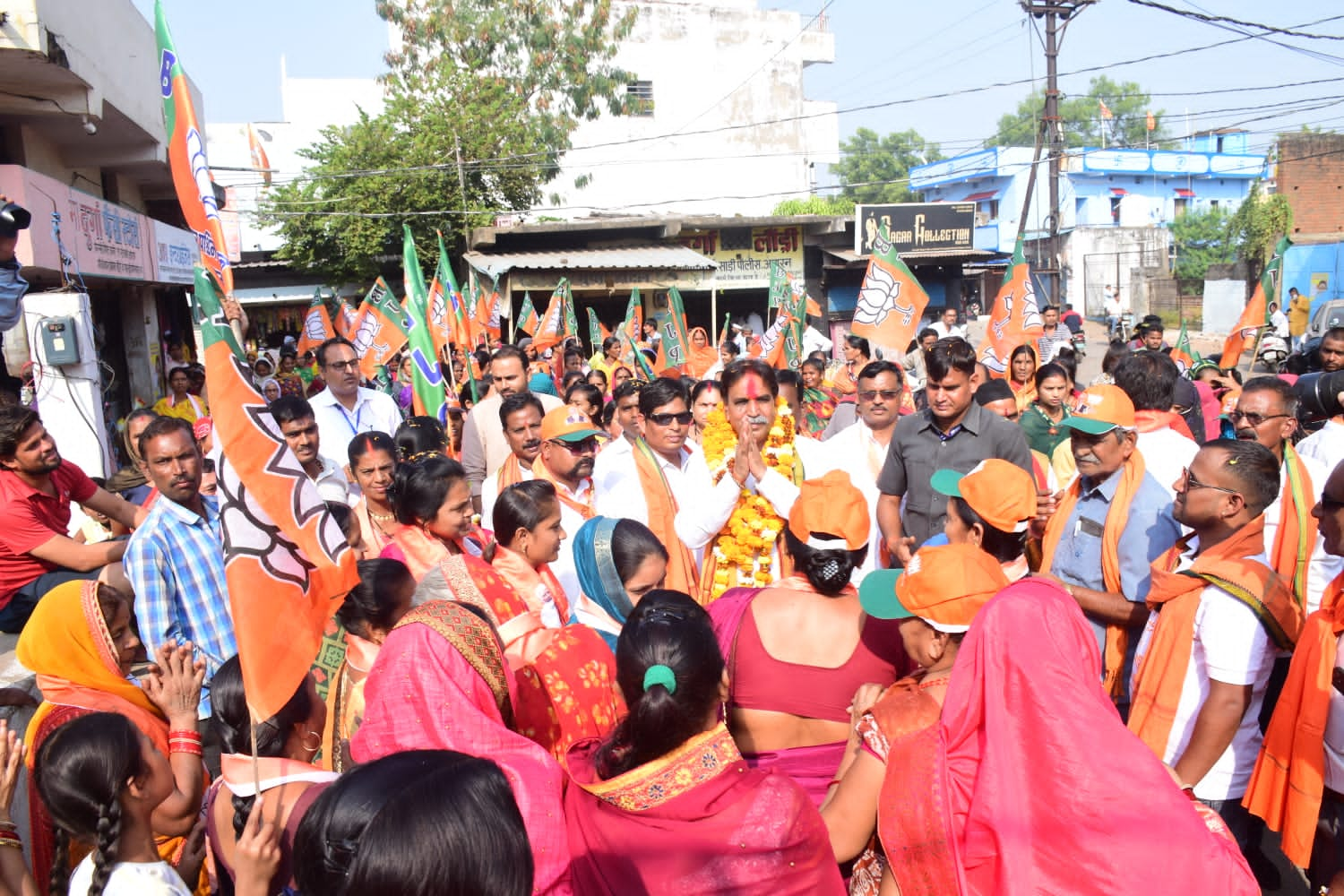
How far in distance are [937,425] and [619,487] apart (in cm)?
148

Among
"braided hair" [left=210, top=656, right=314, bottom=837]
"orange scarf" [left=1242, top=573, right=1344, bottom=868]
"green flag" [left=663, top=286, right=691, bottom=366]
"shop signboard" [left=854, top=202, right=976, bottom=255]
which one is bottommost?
"orange scarf" [left=1242, top=573, right=1344, bottom=868]

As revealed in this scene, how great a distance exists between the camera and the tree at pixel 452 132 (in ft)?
79.0

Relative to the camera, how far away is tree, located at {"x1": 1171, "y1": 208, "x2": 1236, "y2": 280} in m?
33.4

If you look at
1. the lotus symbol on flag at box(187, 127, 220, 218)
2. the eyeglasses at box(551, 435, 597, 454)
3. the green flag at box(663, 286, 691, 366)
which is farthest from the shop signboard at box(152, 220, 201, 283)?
the eyeglasses at box(551, 435, 597, 454)

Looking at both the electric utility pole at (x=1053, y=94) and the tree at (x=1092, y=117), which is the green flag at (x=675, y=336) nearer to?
the electric utility pole at (x=1053, y=94)

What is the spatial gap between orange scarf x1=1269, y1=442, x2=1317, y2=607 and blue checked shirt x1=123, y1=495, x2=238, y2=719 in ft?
12.7

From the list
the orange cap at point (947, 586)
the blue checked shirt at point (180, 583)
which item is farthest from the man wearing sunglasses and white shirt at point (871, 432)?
the blue checked shirt at point (180, 583)

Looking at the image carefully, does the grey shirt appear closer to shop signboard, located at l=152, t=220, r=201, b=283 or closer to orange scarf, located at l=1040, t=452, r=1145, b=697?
orange scarf, located at l=1040, t=452, r=1145, b=697

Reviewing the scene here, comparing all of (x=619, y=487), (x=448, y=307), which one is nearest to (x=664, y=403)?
(x=619, y=487)

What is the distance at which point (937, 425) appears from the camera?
4426 mm

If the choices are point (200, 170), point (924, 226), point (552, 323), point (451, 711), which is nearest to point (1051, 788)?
point (451, 711)

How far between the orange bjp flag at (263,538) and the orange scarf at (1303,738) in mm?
2647

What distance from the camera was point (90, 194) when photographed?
35.0 ft

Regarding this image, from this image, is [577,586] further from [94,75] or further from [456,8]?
[456,8]
